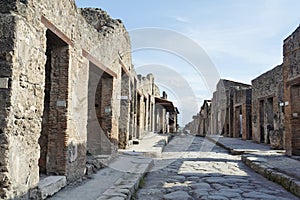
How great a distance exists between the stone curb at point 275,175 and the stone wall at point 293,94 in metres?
1.72

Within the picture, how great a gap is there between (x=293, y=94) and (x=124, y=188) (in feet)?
23.1

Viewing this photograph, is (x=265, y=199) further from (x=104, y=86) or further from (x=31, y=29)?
(x=104, y=86)

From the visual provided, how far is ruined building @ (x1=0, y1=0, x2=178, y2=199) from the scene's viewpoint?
3.33m

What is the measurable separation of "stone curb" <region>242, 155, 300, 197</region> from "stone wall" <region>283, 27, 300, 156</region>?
1722 mm

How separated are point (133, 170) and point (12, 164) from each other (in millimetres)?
3564

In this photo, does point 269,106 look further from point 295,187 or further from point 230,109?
point 295,187

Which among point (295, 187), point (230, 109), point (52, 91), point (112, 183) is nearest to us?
point (52, 91)

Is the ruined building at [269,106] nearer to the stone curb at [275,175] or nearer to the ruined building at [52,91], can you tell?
the stone curb at [275,175]

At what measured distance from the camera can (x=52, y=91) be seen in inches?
201

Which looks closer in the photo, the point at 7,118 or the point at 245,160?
the point at 7,118

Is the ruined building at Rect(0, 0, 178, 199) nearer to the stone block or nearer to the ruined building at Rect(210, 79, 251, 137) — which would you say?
the stone block

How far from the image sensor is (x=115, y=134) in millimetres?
8531

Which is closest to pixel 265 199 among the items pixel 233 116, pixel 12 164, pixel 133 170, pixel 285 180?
pixel 285 180

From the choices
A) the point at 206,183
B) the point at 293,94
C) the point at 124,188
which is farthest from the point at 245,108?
the point at 124,188
